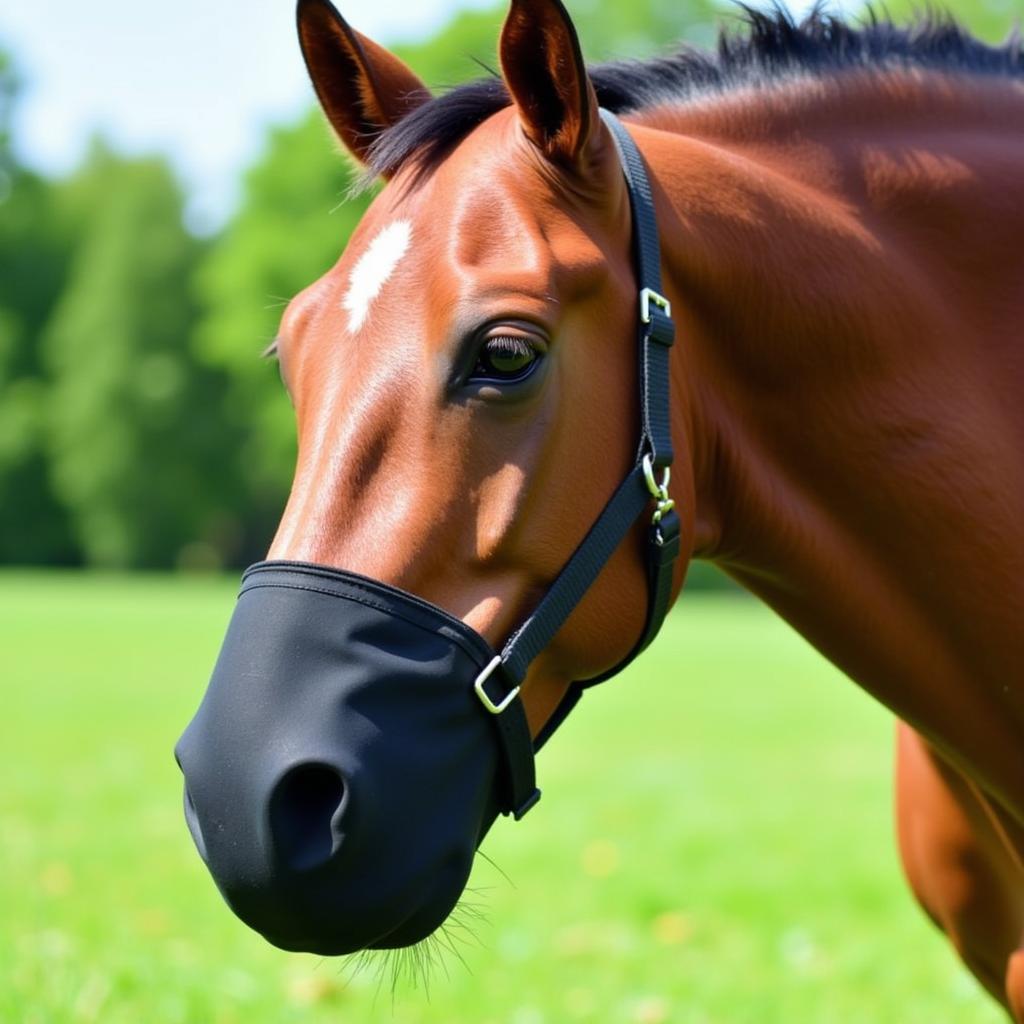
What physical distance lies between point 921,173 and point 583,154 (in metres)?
0.84

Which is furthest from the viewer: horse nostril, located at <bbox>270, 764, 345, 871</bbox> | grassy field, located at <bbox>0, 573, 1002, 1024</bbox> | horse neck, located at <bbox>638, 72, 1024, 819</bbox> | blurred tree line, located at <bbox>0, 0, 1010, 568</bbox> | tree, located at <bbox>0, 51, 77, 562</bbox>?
tree, located at <bbox>0, 51, 77, 562</bbox>

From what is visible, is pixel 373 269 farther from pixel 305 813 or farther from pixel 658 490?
pixel 305 813

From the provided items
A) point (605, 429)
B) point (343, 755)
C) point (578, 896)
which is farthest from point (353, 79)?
point (578, 896)

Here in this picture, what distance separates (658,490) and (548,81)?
0.76 metres

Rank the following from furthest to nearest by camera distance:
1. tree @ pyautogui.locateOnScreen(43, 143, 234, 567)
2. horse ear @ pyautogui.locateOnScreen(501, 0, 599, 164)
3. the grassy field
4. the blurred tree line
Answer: tree @ pyautogui.locateOnScreen(43, 143, 234, 567)
the blurred tree line
the grassy field
horse ear @ pyautogui.locateOnScreen(501, 0, 599, 164)

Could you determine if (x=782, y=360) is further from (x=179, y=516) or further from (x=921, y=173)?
(x=179, y=516)

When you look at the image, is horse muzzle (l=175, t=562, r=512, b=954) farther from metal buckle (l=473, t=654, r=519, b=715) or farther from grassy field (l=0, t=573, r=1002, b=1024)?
grassy field (l=0, t=573, r=1002, b=1024)

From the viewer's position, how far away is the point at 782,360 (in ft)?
8.39

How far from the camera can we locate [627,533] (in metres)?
2.29

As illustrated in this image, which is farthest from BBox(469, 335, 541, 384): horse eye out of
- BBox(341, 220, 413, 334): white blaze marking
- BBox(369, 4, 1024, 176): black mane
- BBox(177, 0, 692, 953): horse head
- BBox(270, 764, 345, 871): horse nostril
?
BBox(369, 4, 1024, 176): black mane

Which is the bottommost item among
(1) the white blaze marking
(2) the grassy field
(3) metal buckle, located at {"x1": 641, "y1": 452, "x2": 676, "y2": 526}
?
(2) the grassy field

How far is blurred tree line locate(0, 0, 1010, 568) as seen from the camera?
146 feet

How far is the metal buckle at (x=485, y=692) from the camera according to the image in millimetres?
2092

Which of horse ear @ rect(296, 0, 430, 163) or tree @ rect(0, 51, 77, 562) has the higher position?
horse ear @ rect(296, 0, 430, 163)
